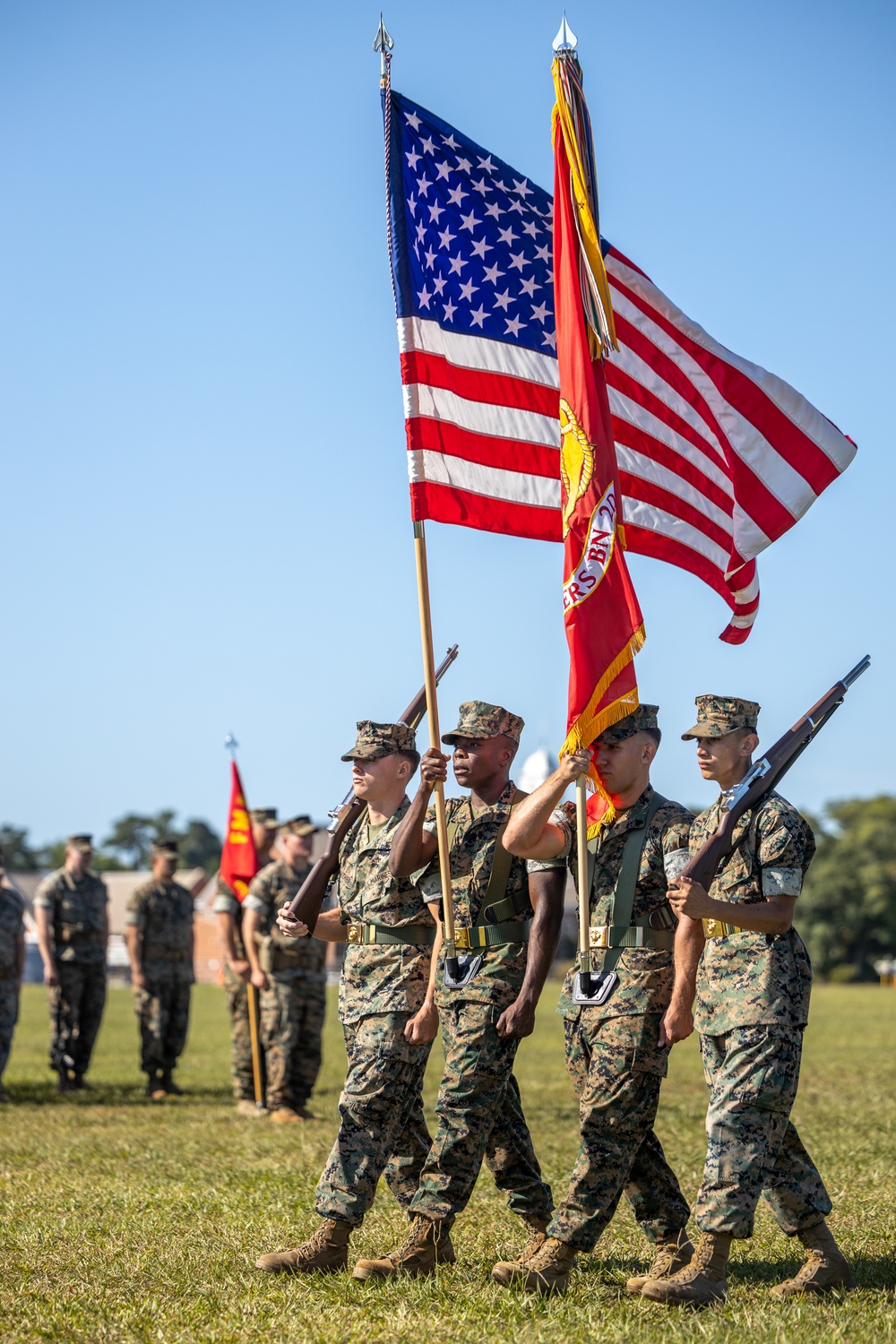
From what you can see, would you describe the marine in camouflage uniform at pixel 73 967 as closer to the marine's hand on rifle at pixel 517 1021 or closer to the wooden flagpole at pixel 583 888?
the marine's hand on rifle at pixel 517 1021

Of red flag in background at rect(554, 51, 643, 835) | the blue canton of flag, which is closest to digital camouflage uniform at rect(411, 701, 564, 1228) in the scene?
red flag in background at rect(554, 51, 643, 835)

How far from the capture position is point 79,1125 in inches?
494

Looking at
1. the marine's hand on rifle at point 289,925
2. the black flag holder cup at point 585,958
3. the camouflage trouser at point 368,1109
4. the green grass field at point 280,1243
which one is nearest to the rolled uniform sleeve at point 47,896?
the green grass field at point 280,1243

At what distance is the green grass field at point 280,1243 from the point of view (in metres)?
5.55

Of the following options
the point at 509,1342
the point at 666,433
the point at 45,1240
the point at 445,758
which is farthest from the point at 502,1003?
the point at 666,433

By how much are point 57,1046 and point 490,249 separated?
1126cm

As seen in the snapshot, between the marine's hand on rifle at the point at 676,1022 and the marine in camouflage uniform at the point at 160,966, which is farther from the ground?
the marine's hand on rifle at the point at 676,1022

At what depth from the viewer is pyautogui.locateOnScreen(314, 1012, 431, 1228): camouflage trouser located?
21.2 ft

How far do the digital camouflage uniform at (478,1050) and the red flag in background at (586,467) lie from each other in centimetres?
50

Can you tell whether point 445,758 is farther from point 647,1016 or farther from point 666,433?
point 666,433

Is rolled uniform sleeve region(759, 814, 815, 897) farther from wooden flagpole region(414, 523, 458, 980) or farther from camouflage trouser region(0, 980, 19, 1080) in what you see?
camouflage trouser region(0, 980, 19, 1080)

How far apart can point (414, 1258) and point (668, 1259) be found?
43.6 inches

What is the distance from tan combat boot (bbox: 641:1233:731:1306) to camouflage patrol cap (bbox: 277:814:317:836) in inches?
292

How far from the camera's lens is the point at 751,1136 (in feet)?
19.4
